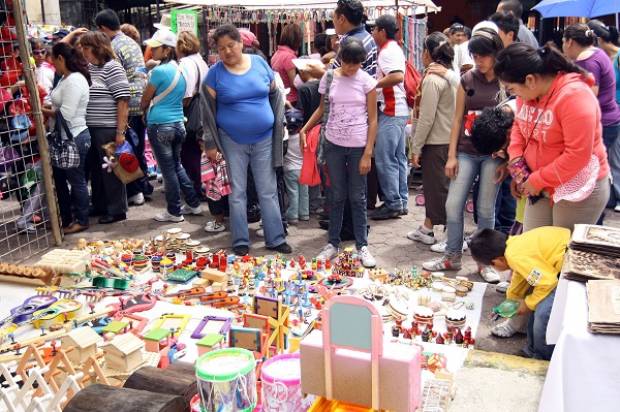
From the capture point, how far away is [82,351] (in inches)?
109

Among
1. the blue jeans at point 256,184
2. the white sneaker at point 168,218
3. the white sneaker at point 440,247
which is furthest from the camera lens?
the white sneaker at point 168,218

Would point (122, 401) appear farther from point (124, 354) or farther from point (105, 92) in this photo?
point (105, 92)

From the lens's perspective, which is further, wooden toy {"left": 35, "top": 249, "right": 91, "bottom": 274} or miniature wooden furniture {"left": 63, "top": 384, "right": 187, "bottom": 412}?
wooden toy {"left": 35, "top": 249, "right": 91, "bottom": 274}

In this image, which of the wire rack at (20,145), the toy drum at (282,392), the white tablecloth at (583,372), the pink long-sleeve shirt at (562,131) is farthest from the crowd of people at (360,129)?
the toy drum at (282,392)

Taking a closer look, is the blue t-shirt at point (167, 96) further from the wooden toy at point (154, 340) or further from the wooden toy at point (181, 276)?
the wooden toy at point (154, 340)

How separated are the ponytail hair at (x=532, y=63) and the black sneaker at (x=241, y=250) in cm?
248

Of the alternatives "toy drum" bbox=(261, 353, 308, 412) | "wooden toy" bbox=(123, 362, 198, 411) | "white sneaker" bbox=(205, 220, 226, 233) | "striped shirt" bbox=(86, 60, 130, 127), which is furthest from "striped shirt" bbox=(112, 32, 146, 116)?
"toy drum" bbox=(261, 353, 308, 412)

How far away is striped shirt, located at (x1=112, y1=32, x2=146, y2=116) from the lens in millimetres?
6031

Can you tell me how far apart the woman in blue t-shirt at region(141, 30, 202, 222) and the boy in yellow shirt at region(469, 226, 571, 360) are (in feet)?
10.5

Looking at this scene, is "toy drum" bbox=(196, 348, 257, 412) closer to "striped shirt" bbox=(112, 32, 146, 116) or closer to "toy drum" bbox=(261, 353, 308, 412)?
"toy drum" bbox=(261, 353, 308, 412)

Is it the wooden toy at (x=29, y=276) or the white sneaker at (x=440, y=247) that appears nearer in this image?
the wooden toy at (x=29, y=276)

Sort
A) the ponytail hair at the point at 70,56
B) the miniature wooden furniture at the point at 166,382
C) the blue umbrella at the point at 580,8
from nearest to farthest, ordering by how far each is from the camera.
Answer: the miniature wooden furniture at the point at 166,382 < the ponytail hair at the point at 70,56 < the blue umbrella at the point at 580,8

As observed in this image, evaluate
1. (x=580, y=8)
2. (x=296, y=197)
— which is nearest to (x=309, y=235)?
(x=296, y=197)

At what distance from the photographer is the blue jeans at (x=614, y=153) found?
5.37 m
